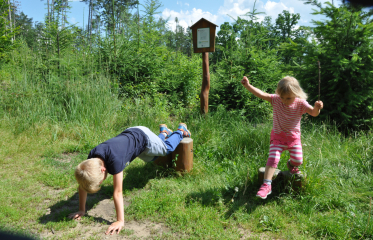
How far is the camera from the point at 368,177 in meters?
3.51

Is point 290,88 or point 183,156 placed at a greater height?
point 290,88

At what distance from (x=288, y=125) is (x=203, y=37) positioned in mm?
3427

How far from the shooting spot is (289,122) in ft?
10.1

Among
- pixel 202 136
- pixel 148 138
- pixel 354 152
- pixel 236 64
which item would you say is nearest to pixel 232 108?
pixel 236 64

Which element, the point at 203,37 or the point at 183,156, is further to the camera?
the point at 203,37

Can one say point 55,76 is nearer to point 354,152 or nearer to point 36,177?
point 36,177

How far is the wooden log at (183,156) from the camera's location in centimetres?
393

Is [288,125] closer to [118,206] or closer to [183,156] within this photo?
[183,156]

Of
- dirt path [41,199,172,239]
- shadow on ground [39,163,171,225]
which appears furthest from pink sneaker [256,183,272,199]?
shadow on ground [39,163,171,225]

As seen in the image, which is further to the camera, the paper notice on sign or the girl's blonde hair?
the paper notice on sign

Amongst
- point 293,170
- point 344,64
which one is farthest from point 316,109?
point 344,64

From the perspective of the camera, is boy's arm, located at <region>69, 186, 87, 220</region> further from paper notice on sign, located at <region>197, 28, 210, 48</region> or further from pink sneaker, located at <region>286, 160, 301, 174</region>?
paper notice on sign, located at <region>197, 28, 210, 48</region>

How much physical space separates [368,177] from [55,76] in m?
6.22

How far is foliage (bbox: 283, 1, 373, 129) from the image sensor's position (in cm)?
527
